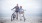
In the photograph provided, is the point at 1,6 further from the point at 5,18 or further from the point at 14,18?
the point at 14,18

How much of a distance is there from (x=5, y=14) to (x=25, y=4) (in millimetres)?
461

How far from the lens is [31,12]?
120 cm

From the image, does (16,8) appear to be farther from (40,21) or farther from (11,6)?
(40,21)

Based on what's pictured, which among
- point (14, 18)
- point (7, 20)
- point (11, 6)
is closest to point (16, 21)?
point (14, 18)

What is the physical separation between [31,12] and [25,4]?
8.1 inches

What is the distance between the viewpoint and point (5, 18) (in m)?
1.21

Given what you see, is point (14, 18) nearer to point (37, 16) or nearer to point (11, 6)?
point (11, 6)

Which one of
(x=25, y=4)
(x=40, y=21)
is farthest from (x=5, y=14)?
(x=40, y=21)

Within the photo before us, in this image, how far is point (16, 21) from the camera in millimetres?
1196

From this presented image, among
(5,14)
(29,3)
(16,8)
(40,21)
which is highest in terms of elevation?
(29,3)

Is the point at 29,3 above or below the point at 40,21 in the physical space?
above

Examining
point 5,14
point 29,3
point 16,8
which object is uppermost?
point 29,3

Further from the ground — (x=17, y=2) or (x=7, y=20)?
(x=17, y=2)

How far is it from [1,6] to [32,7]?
64 centimetres
